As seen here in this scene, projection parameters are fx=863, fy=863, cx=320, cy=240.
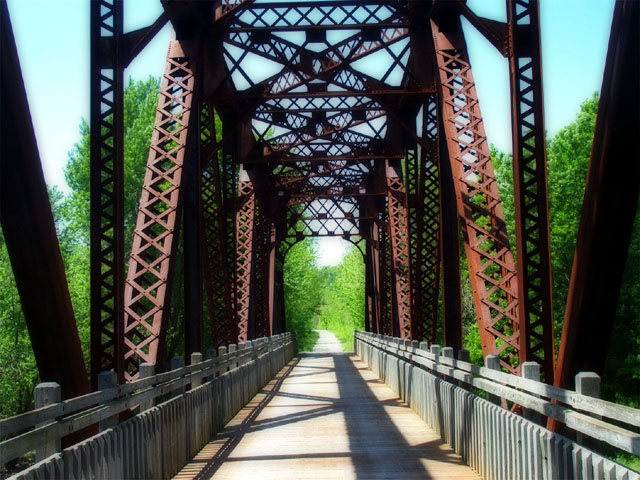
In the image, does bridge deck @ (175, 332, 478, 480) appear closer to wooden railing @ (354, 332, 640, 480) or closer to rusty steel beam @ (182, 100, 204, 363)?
wooden railing @ (354, 332, 640, 480)

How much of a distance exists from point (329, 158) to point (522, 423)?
23055 mm

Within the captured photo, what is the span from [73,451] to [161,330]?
6.42 m

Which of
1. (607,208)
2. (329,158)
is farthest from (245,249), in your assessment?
(607,208)

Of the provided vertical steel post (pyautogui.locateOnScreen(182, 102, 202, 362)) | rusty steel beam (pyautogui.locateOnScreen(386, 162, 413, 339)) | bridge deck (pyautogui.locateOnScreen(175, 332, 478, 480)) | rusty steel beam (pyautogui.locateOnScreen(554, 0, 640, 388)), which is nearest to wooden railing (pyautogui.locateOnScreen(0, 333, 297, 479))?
bridge deck (pyautogui.locateOnScreen(175, 332, 478, 480))

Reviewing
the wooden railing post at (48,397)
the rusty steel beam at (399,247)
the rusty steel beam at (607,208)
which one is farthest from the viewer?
the rusty steel beam at (399,247)

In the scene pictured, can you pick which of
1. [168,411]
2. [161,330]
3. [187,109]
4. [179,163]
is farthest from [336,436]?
[187,109]

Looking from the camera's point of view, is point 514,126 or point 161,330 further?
point 161,330

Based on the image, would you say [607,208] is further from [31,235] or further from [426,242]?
[426,242]

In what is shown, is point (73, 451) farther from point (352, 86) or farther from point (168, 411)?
point (352, 86)

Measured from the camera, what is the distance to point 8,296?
34969 millimetres

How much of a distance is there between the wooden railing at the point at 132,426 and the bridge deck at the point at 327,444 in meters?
0.38

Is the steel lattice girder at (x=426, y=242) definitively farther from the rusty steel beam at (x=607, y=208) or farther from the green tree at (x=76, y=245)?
the green tree at (x=76, y=245)

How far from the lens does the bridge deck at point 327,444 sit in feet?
30.0

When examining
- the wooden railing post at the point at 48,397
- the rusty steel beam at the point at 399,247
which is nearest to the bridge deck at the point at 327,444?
the wooden railing post at the point at 48,397
